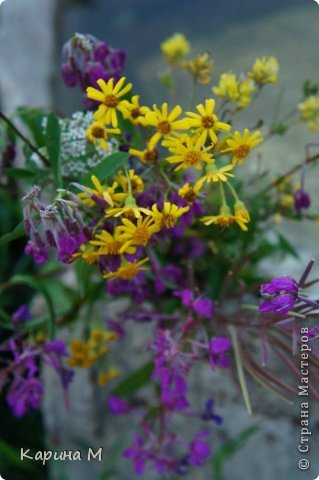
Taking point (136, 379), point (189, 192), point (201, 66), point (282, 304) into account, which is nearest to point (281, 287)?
point (282, 304)

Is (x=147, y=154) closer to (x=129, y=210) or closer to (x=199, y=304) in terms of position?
(x=129, y=210)

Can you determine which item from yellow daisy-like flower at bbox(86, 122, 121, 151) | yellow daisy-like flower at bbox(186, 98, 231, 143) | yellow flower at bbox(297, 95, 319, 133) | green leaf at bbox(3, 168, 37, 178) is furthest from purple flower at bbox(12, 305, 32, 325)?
yellow flower at bbox(297, 95, 319, 133)

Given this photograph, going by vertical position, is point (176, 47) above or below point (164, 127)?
above

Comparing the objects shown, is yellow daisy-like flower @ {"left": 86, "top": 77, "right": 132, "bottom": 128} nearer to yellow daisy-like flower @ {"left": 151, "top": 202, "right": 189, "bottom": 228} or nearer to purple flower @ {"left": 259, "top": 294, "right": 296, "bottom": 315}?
yellow daisy-like flower @ {"left": 151, "top": 202, "right": 189, "bottom": 228}

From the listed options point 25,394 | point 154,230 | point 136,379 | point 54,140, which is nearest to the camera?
point 154,230

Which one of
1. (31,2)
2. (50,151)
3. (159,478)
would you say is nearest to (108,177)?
(50,151)

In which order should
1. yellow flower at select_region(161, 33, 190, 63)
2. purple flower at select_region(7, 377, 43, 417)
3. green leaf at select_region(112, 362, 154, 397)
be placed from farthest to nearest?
green leaf at select_region(112, 362, 154, 397), yellow flower at select_region(161, 33, 190, 63), purple flower at select_region(7, 377, 43, 417)

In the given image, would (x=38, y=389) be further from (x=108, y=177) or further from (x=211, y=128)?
(x=211, y=128)
